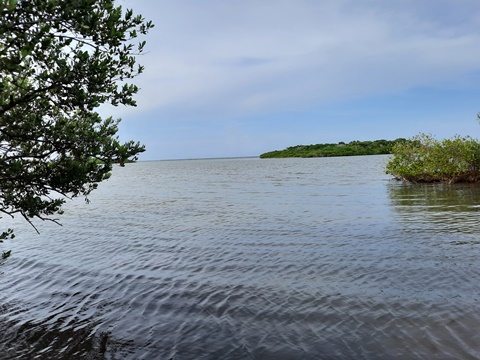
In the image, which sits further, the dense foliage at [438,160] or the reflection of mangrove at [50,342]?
the dense foliage at [438,160]

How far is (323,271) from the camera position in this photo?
12.6m

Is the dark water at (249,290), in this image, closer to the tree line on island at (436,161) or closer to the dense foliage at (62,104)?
the dense foliage at (62,104)

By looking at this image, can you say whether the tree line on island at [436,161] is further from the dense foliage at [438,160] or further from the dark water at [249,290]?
the dark water at [249,290]

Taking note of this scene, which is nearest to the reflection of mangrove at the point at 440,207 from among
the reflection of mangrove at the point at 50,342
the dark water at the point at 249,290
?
the dark water at the point at 249,290

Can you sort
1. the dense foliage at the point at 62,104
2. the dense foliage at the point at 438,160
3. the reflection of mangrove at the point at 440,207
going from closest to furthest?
1. the dense foliage at the point at 62,104
2. the reflection of mangrove at the point at 440,207
3. the dense foliage at the point at 438,160

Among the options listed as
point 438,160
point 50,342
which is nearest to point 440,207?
point 438,160

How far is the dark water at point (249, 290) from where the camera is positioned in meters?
8.00

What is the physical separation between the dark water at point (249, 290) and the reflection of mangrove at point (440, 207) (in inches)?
10.0

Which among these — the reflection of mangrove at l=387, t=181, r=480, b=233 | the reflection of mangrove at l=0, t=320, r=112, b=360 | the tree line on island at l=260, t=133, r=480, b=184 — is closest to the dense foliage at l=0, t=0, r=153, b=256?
the reflection of mangrove at l=0, t=320, r=112, b=360

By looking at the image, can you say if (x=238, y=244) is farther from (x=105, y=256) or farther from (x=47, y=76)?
(x=47, y=76)

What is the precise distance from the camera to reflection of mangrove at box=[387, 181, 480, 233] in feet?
63.9

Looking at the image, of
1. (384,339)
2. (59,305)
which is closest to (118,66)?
(59,305)

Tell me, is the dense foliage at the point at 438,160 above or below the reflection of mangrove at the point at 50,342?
above

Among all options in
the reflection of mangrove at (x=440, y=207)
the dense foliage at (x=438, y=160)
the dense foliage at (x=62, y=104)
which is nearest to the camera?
the dense foliage at (x=62, y=104)
